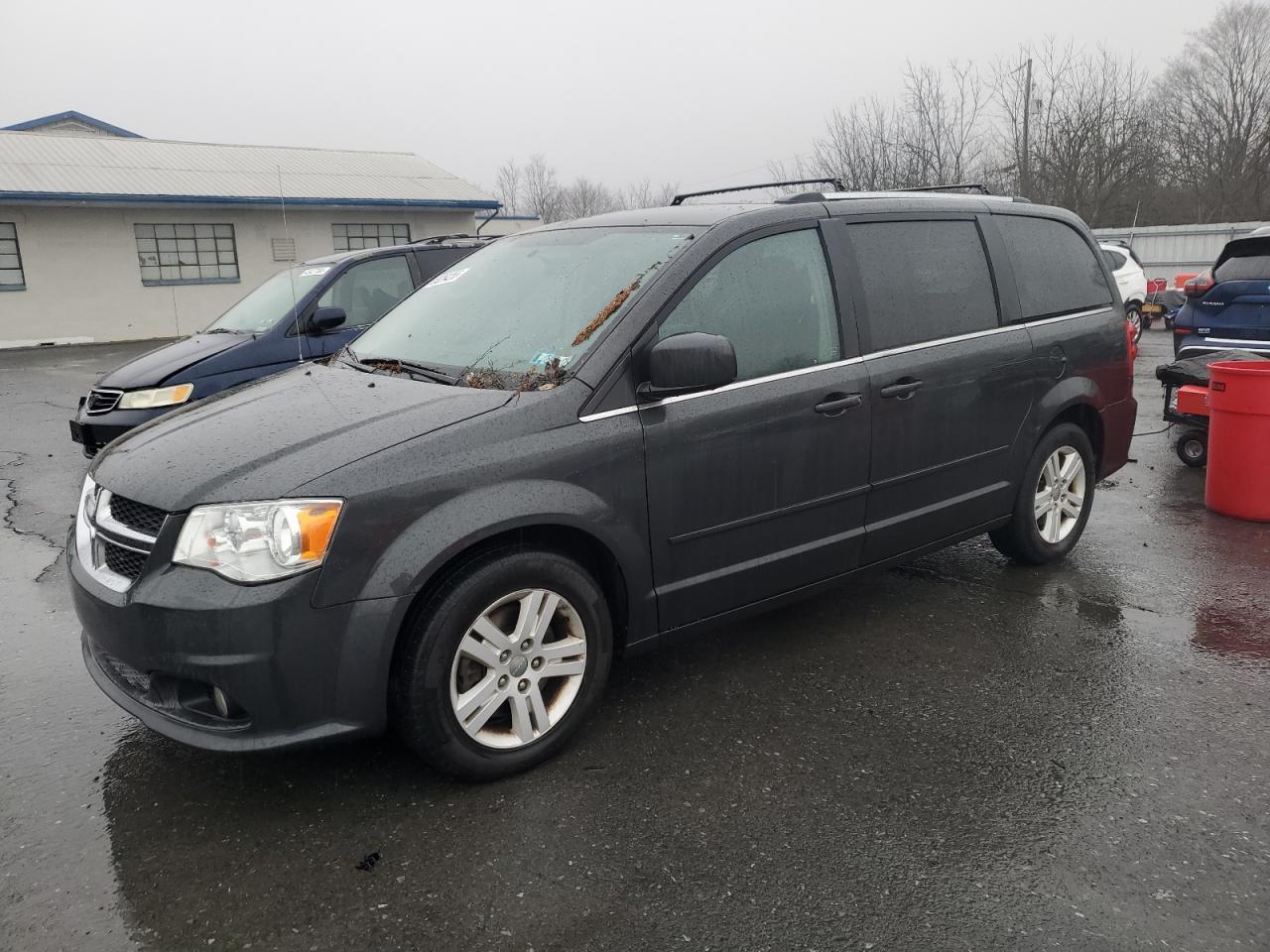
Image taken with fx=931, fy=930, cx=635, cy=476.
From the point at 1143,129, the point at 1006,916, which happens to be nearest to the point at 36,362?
the point at 1006,916

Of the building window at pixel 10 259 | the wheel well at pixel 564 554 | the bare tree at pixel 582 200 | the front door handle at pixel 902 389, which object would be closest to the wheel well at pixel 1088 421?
the front door handle at pixel 902 389

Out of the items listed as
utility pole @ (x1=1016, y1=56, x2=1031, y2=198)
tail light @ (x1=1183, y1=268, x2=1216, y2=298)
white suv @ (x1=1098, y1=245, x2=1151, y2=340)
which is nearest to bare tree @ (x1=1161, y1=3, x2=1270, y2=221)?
utility pole @ (x1=1016, y1=56, x2=1031, y2=198)

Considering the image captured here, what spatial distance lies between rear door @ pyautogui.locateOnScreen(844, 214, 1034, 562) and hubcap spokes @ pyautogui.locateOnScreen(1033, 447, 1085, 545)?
1.22 feet

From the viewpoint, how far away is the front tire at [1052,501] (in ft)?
15.7

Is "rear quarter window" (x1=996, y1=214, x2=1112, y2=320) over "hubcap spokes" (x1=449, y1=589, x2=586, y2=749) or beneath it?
over

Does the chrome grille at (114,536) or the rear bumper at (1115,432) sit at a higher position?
the chrome grille at (114,536)

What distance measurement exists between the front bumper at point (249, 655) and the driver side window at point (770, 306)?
1.50m

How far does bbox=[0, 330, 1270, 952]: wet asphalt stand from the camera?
2.44 meters

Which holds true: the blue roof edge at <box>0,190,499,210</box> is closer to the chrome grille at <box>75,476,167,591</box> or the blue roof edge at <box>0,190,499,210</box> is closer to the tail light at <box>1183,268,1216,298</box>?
the tail light at <box>1183,268,1216,298</box>

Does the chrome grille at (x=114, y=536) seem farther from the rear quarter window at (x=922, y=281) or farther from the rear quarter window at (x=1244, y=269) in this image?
the rear quarter window at (x=1244, y=269)

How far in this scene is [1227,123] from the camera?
3600 cm

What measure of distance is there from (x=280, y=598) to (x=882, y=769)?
1998 millimetres

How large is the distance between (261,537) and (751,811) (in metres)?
1.69

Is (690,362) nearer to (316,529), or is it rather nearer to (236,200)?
(316,529)
